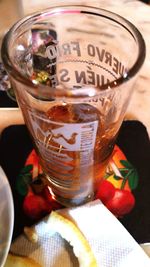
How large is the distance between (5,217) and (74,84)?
0.17 m

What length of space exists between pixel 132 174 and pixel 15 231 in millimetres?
148

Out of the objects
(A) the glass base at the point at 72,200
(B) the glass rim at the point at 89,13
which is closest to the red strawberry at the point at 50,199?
(A) the glass base at the point at 72,200

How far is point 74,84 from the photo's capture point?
45cm

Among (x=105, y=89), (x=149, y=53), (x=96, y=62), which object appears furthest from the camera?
(x=149, y=53)

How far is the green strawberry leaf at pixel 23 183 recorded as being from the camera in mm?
455

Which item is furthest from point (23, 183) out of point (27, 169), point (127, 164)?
point (127, 164)

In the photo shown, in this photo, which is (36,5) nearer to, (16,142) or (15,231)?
(16,142)

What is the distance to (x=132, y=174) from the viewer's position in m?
0.47

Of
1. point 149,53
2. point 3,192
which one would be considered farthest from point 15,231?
point 149,53

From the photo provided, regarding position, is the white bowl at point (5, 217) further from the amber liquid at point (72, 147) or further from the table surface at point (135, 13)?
the table surface at point (135, 13)

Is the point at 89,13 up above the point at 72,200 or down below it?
above

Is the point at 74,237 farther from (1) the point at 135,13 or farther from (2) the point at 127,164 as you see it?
(1) the point at 135,13

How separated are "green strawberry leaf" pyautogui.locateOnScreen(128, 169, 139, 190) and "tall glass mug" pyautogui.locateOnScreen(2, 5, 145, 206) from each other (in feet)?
0.12

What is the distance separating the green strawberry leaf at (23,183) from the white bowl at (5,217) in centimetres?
7
